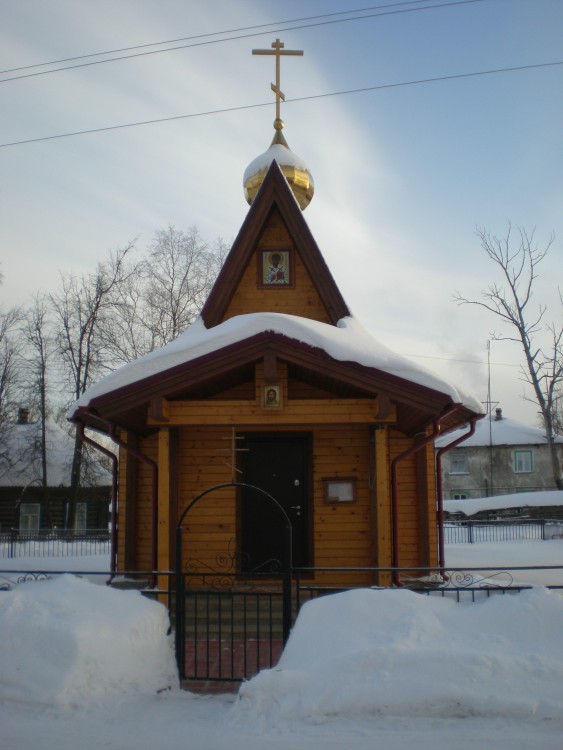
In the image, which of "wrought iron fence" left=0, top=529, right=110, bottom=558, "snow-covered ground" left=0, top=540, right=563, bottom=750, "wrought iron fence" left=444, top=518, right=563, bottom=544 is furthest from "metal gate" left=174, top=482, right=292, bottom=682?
"wrought iron fence" left=444, top=518, right=563, bottom=544

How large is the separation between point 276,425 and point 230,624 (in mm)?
3106

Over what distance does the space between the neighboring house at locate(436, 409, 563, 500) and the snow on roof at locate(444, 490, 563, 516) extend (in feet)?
31.5

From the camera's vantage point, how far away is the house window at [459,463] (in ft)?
135

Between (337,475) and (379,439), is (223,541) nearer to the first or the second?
(337,475)

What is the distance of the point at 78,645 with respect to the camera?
5629 millimetres

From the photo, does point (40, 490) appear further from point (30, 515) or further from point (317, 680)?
point (317, 680)

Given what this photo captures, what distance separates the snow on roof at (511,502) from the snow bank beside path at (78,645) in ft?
83.1

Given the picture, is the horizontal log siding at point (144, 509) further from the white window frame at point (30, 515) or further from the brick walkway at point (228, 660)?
the white window frame at point (30, 515)

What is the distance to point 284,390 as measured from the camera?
29.2 feet

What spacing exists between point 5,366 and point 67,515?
758 centimetres

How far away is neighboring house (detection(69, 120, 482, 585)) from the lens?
8.75 metres

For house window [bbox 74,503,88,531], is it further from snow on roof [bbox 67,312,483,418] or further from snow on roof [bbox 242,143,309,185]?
snow on roof [bbox 67,312,483,418]

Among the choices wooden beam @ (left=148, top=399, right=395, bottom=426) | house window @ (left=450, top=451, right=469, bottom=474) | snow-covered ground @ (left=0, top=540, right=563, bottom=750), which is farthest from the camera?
house window @ (left=450, top=451, right=469, bottom=474)

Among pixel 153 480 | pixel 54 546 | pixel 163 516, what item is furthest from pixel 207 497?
pixel 54 546
